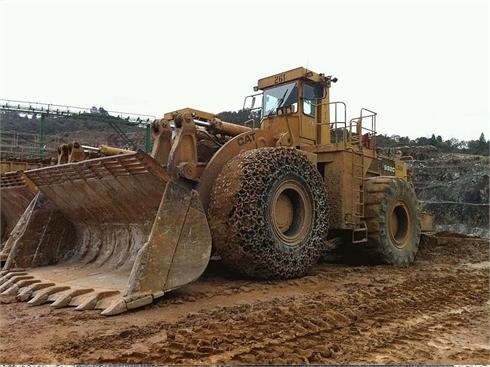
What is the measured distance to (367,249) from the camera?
8258 mm

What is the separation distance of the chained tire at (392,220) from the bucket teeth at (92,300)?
481 centimetres

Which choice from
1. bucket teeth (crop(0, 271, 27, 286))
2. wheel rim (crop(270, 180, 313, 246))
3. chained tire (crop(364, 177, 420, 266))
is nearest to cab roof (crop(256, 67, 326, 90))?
chained tire (crop(364, 177, 420, 266))

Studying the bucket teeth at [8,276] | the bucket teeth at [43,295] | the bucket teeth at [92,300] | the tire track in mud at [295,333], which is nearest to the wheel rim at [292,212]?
the tire track in mud at [295,333]

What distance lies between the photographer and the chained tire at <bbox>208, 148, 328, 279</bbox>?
570cm

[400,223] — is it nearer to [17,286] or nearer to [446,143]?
[17,286]

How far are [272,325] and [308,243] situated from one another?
2.39 metres

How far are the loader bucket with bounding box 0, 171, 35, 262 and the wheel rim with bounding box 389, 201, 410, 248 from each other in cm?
616

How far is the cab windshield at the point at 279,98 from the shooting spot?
28.1ft

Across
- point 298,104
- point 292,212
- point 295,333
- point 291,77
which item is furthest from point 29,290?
point 291,77

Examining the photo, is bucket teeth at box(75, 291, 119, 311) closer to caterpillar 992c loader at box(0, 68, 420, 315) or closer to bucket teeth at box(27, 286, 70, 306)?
caterpillar 992c loader at box(0, 68, 420, 315)

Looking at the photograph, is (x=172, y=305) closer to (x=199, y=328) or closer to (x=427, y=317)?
(x=199, y=328)

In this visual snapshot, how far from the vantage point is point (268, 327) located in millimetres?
4172

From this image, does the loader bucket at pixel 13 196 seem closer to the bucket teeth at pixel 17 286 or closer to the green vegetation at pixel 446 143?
the bucket teeth at pixel 17 286

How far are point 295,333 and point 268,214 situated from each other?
2.08 metres
